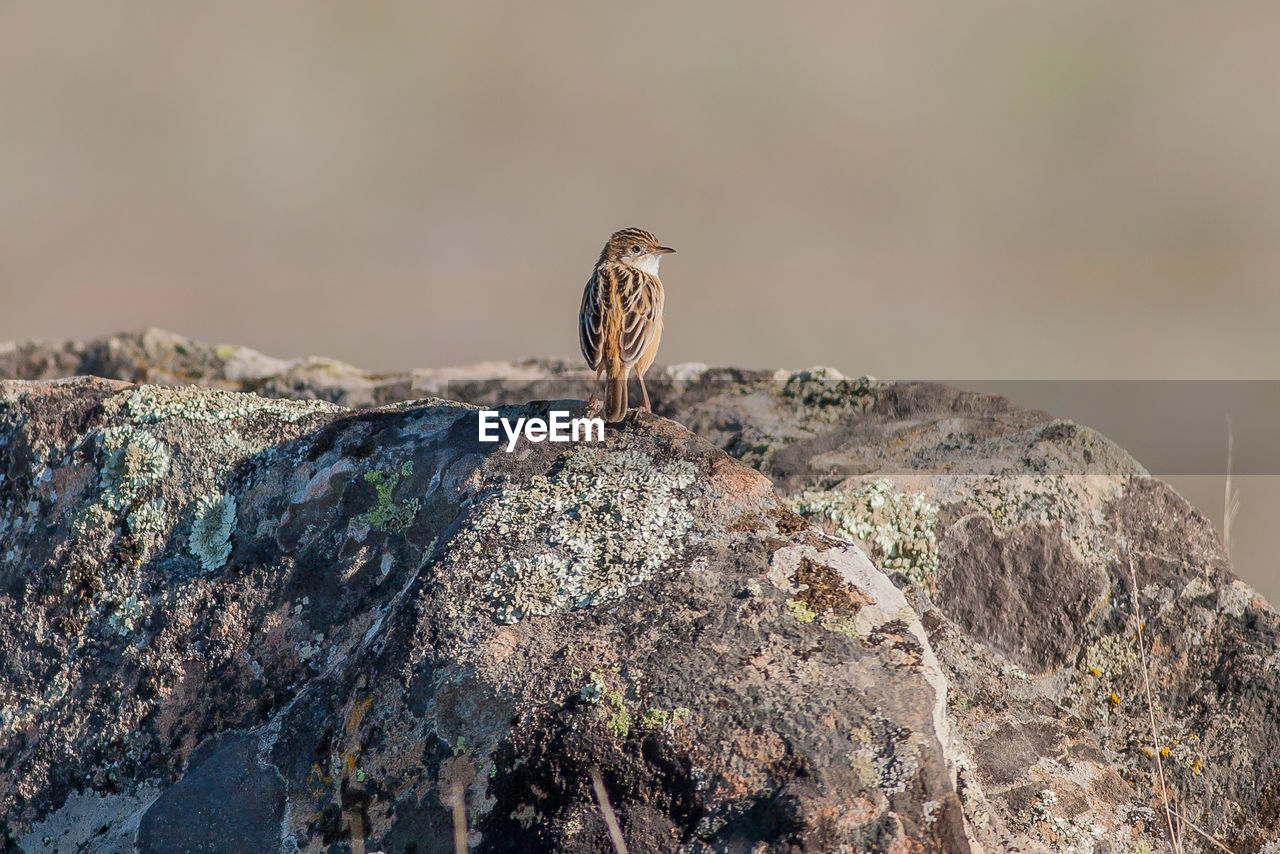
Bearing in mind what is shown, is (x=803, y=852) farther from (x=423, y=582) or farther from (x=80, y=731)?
(x=80, y=731)

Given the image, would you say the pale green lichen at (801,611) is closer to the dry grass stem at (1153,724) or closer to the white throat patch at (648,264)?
the dry grass stem at (1153,724)

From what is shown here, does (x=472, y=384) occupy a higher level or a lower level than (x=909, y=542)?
higher

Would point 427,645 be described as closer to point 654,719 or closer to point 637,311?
point 654,719

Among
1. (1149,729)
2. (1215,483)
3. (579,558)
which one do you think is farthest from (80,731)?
(1215,483)

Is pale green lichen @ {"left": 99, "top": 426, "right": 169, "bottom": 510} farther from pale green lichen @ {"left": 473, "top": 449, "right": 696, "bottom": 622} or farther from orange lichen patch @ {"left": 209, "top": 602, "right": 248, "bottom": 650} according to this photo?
pale green lichen @ {"left": 473, "top": 449, "right": 696, "bottom": 622}

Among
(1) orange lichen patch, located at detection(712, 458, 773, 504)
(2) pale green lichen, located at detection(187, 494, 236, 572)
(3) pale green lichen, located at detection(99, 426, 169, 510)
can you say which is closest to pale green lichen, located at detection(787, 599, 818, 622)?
(1) orange lichen patch, located at detection(712, 458, 773, 504)
